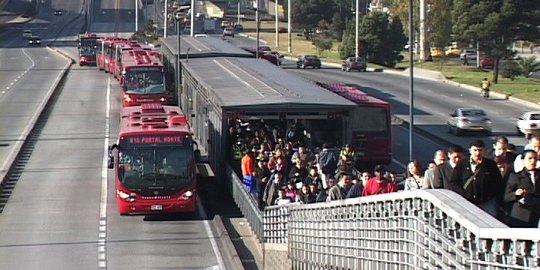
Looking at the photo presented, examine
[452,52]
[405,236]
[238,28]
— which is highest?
[238,28]

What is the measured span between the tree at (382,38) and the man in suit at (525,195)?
9098cm

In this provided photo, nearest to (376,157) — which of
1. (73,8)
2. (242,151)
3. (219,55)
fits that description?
(242,151)

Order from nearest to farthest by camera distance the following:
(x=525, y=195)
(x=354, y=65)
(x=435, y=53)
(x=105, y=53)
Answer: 1. (x=525, y=195)
2. (x=105, y=53)
3. (x=354, y=65)
4. (x=435, y=53)

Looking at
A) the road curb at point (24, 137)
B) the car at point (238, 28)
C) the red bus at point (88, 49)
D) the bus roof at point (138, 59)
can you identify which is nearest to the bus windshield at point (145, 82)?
the bus roof at point (138, 59)

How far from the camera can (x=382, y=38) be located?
341 ft

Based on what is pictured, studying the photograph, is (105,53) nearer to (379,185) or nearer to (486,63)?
(486,63)

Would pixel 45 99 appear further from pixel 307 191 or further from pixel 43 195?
pixel 307 191

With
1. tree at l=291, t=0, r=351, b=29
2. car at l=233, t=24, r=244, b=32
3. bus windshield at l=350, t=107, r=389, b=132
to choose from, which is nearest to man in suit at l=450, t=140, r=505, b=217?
Result: bus windshield at l=350, t=107, r=389, b=132

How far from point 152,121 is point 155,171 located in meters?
2.37

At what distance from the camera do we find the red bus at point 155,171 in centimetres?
2994

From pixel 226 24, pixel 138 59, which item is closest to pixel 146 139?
pixel 138 59

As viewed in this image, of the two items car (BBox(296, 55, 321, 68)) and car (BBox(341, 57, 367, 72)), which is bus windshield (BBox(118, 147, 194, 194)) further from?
car (BBox(296, 55, 321, 68))

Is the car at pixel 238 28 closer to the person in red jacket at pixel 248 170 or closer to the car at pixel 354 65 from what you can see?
the car at pixel 354 65

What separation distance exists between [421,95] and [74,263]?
48.9m
